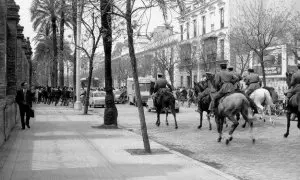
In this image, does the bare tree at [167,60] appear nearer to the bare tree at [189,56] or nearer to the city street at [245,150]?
the bare tree at [189,56]

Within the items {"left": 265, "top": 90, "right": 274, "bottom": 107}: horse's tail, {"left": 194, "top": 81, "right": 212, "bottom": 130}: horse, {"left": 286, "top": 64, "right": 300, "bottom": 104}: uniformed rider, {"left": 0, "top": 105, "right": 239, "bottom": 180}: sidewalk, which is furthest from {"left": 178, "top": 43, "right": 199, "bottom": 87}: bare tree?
{"left": 0, "top": 105, "right": 239, "bottom": 180}: sidewalk

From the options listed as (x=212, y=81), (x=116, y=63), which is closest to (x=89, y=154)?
(x=212, y=81)

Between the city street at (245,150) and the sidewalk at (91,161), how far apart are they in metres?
0.76

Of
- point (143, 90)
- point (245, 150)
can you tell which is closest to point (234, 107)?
point (245, 150)

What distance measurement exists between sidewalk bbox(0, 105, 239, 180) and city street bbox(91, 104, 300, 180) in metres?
0.76

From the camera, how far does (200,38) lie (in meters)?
53.8

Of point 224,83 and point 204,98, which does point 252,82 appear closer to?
point 204,98

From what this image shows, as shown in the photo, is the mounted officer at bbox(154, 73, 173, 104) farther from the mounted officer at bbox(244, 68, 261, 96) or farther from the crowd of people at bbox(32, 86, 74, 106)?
the crowd of people at bbox(32, 86, 74, 106)

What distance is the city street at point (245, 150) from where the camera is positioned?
880 cm

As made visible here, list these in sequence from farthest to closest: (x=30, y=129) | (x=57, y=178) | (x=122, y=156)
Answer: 1. (x=30, y=129)
2. (x=122, y=156)
3. (x=57, y=178)

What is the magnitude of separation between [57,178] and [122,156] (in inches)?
101

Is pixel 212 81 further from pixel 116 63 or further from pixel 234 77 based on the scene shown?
pixel 116 63

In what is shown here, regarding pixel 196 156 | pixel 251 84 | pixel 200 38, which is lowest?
pixel 196 156

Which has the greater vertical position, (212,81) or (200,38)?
(200,38)
